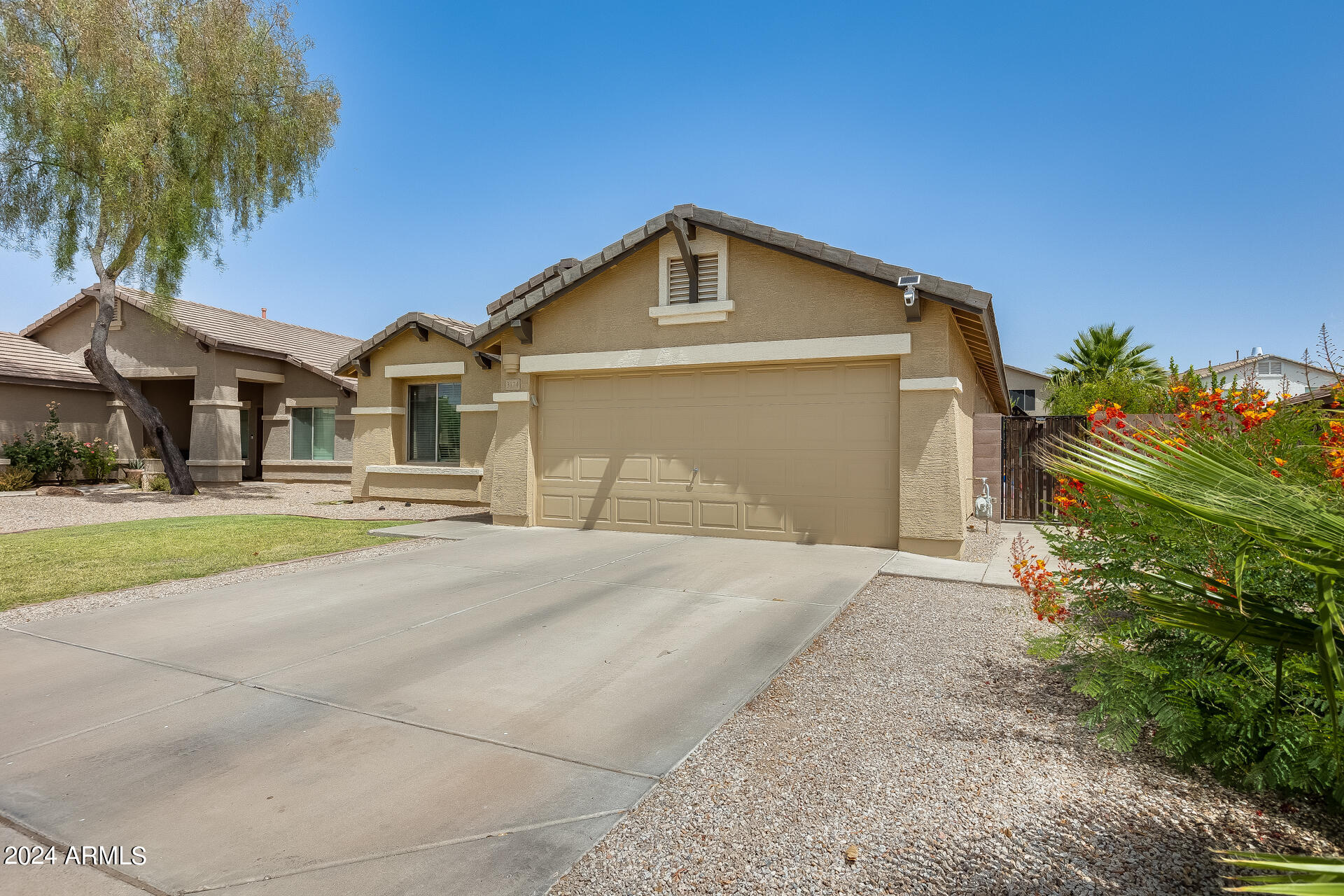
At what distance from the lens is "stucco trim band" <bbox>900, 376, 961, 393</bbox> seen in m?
8.27

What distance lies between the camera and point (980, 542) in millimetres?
10164

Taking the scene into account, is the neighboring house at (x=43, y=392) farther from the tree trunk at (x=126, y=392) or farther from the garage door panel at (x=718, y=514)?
the garage door panel at (x=718, y=514)

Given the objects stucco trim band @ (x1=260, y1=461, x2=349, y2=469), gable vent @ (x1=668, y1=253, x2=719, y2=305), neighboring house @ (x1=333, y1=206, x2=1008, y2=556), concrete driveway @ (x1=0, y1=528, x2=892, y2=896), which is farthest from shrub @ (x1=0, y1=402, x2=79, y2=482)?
gable vent @ (x1=668, y1=253, x2=719, y2=305)

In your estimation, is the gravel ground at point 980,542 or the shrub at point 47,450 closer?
the gravel ground at point 980,542

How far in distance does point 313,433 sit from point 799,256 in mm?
16452

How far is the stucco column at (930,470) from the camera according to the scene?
27.3ft

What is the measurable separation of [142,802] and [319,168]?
18312mm

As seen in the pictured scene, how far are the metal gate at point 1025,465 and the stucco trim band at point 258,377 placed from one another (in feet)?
63.6

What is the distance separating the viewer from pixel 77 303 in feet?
66.0

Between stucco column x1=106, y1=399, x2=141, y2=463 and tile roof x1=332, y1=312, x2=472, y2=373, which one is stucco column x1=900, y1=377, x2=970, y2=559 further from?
stucco column x1=106, y1=399, x2=141, y2=463

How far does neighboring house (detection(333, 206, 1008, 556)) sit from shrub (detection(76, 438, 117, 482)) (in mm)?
14452

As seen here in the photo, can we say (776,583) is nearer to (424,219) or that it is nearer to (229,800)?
(229,800)

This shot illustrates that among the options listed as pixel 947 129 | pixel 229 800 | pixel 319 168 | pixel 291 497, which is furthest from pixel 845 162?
pixel 291 497

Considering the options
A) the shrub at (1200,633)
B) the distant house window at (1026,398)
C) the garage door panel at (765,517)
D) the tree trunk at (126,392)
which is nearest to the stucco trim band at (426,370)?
the tree trunk at (126,392)
